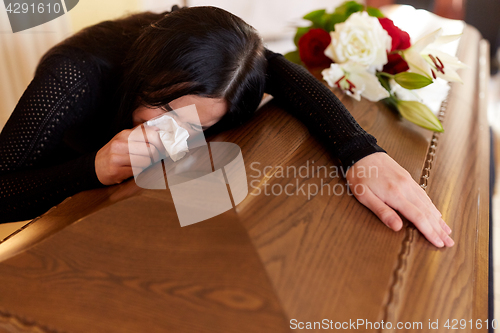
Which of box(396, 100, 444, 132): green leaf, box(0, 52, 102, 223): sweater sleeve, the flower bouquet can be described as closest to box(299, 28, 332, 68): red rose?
the flower bouquet

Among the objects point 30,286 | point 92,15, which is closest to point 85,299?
point 30,286

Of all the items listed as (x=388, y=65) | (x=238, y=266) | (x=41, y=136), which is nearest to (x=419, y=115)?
(x=388, y=65)

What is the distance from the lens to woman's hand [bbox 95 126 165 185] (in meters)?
0.61

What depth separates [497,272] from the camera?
1471 millimetres

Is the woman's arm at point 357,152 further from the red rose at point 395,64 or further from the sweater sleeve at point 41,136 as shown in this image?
the sweater sleeve at point 41,136

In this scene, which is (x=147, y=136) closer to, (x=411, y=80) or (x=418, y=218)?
(x=418, y=218)

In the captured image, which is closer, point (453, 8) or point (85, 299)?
point (85, 299)

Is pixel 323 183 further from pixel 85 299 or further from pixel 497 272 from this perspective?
pixel 497 272

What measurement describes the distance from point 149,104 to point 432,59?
0.69m

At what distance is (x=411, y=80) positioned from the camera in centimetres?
89

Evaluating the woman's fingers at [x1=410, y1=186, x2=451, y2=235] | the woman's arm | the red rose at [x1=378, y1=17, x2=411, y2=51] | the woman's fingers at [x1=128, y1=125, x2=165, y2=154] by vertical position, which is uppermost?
the red rose at [x1=378, y1=17, x2=411, y2=51]

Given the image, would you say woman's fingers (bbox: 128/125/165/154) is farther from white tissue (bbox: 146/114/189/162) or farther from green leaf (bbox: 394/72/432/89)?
green leaf (bbox: 394/72/432/89)

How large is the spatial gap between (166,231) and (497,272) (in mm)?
1524

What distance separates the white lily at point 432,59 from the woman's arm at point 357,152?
0.28 metres
